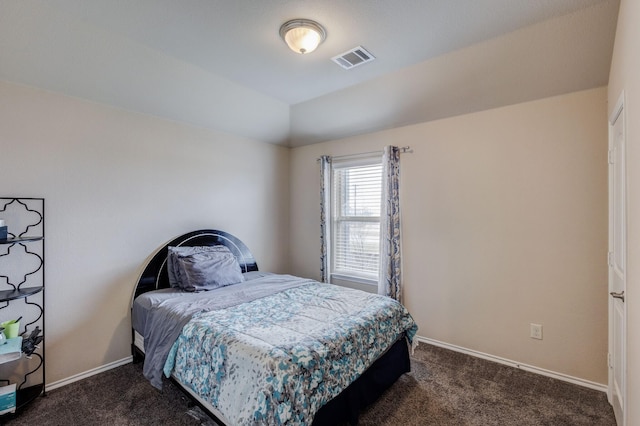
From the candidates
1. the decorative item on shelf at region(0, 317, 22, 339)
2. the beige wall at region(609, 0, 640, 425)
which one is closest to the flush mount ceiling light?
the beige wall at region(609, 0, 640, 425)

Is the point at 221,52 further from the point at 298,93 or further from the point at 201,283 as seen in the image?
the point at 201,283

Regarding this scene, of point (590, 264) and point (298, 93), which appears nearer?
point (590, 264)

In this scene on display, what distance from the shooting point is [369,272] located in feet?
12.2

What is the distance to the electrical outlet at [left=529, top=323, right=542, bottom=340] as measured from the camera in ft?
8.45

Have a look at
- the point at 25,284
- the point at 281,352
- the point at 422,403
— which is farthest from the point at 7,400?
the point at 422,403

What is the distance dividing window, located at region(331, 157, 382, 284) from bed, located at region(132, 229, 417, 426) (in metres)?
0.97

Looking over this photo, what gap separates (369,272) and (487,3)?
2796 millimetres

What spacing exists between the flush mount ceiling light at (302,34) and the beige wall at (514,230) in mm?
1595

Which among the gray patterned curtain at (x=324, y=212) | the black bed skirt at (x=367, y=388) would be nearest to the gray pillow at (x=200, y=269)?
the gray patterned curtain at (x=324, y=212)

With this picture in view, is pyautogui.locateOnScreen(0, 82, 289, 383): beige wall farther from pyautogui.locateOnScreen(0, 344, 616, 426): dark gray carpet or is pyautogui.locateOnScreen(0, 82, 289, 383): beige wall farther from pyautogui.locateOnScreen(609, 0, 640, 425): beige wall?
pyautogui.locateOnScreen(609, 0, 640, 425): beige wall

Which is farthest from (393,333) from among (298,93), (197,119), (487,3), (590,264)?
(197,119)

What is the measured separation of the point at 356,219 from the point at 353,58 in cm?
193

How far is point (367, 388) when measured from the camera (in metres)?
2.03

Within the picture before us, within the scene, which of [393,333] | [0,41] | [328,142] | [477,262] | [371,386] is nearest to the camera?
[0,41]
